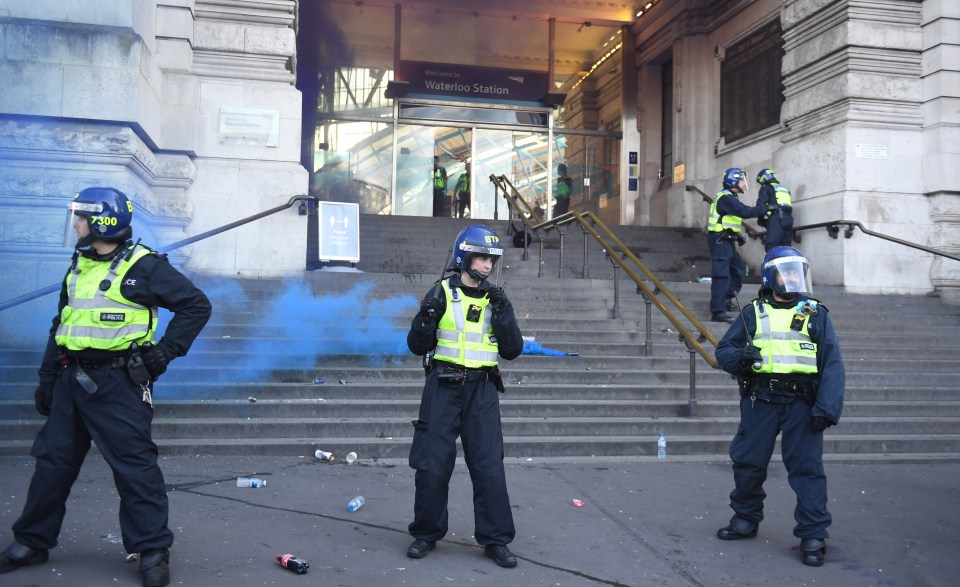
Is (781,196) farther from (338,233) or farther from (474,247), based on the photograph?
(474,247)

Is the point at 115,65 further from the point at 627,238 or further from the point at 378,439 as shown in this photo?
the point at 627,238

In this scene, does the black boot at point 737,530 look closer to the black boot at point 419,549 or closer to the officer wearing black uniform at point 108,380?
the black boot at point 419,549

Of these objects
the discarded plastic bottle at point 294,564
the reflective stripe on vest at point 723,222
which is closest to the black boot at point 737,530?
the discarded plastic bottle at point 294,564

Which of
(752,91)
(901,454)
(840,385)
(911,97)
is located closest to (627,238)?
(752,91)

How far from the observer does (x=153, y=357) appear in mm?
4098

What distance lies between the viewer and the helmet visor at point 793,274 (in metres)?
5.04

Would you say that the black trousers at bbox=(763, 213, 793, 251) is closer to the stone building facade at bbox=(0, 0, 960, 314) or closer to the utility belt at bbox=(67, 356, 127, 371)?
the stone building facade at bbox=(0, 0, 960, 314)

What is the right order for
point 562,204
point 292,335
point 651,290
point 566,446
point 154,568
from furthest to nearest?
point 562,204
point 651,290
point 292,335
point 566,446
point 154,568

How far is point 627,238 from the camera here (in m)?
15.5

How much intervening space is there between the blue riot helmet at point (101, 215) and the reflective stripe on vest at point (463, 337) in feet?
5.56

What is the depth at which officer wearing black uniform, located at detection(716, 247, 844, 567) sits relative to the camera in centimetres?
485

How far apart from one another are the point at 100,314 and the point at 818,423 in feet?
12.7

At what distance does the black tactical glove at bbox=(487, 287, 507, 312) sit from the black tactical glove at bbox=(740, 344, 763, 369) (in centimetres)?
152

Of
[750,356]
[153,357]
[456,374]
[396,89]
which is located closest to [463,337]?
[456,374]
